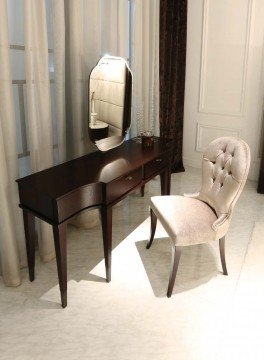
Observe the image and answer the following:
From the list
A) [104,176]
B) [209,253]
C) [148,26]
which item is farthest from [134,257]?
[148,26]

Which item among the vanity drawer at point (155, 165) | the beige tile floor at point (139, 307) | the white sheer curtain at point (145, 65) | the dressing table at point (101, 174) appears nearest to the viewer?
the beige tile floor at point (139, 307)

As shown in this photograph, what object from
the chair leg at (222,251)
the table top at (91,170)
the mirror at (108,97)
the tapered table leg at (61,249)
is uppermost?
the mirror at (108,97)

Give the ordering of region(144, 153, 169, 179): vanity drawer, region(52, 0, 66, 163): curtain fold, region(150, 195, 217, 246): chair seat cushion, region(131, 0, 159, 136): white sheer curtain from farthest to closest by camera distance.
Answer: region(131, 0, 159, 136): white sheer curtain → region(144, 153, 169, 179): vanity drawer → region(52, 0, 66, 163): curtain fold → region(150, 195, 217, 246): chair seat cushion

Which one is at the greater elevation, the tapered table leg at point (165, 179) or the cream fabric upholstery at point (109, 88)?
the cream fabric upholstery at point (109, 88)

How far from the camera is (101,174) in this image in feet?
6.50

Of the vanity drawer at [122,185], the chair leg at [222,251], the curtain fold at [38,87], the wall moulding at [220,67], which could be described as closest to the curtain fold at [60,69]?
the curtain fold at [38,87]

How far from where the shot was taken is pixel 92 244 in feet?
8.32

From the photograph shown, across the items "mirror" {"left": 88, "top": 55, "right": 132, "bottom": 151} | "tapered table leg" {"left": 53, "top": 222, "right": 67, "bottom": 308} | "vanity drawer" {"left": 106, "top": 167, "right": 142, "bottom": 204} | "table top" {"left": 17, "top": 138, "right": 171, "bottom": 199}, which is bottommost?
"tapered table leg" {"left": 53, "top": 222, "right": 67, "bottom": 308}

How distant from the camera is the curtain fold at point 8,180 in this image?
1742mm

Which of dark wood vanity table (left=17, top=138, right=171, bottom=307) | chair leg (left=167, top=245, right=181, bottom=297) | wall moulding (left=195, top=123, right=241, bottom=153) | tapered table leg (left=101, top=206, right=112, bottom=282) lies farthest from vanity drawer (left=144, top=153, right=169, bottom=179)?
wall moulding (left=195, top=123, right=241, bottom=153)

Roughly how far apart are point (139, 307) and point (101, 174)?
84 centimetres

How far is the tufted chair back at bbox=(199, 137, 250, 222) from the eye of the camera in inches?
75.4

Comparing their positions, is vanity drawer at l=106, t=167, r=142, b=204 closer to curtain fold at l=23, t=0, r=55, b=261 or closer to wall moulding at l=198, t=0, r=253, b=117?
curtain fold at l=23, t=0, r=55, b=261

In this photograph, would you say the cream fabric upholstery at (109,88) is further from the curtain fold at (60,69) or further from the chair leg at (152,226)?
the chair leg at (152,226)
